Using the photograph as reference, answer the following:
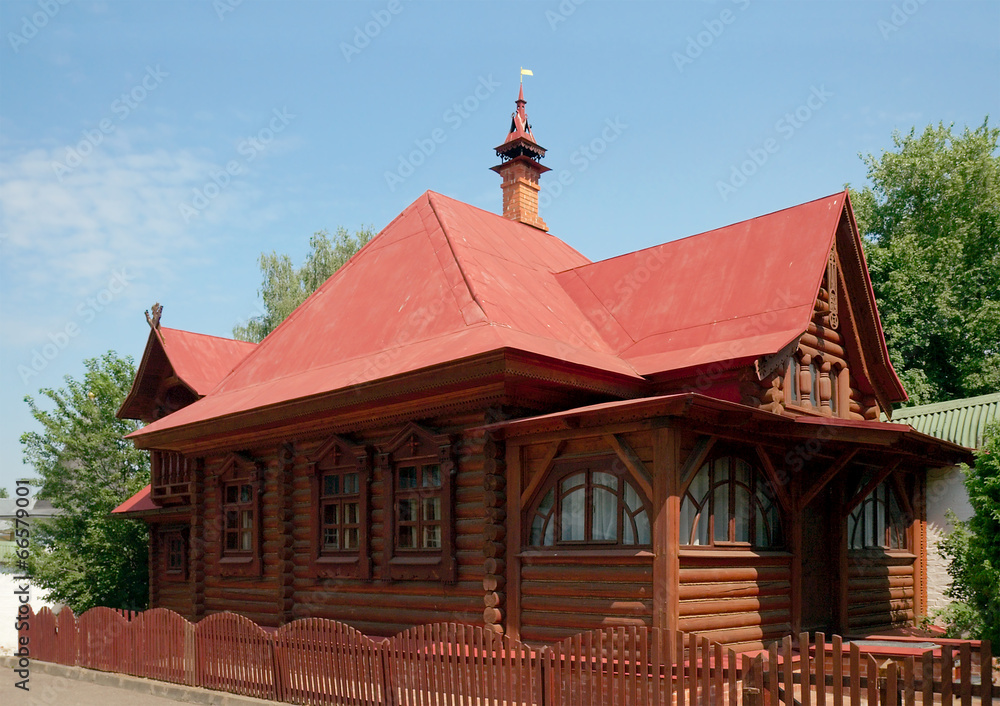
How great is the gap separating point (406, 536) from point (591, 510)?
12.6 feet

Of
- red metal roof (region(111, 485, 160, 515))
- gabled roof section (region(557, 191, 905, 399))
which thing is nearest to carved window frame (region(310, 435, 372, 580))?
gabled roof section (region(557, 191, 905, 399))

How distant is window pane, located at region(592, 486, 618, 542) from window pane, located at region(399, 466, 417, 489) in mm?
3555

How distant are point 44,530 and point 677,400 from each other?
25.3 m

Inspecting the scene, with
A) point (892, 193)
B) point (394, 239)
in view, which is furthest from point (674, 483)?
point (892, 193)

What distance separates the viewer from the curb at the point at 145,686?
1277cm

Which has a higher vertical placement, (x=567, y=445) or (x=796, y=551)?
(x=567, y=445)

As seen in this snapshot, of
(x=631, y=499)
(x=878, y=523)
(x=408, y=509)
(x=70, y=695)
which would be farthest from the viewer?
(x=878, y=523)

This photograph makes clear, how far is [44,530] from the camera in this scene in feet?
97.7

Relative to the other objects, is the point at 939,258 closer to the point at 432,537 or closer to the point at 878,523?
the point at 878,523

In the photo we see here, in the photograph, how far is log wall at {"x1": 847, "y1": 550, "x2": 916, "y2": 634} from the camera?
50.5ft

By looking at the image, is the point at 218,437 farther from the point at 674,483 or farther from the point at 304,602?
the point at 674,483

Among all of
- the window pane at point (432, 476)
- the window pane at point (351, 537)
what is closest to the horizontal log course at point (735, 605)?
the window pane at point (432, 476)

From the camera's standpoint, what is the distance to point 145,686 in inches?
579

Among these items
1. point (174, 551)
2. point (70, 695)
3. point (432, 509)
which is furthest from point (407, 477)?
point (174, 551)
